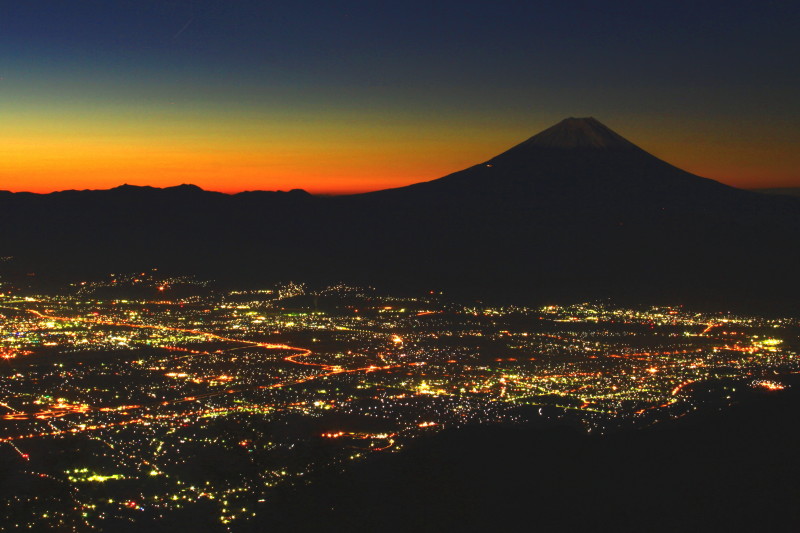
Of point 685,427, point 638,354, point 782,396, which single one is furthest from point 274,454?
point 638,354

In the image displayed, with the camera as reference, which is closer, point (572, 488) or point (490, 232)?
point (572, 488)

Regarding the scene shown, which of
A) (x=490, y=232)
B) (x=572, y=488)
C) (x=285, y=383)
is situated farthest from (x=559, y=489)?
(x=490, y=232)

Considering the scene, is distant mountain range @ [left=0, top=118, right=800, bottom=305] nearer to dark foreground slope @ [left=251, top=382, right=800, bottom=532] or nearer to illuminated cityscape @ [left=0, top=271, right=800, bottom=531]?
illuminated cityscape @ [left=0, top=271, right=800, bottom=531]

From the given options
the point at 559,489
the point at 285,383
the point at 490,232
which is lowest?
the point at 285,383

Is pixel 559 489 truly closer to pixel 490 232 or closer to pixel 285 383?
pixel 285 383

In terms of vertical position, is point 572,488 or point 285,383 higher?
point 572,488

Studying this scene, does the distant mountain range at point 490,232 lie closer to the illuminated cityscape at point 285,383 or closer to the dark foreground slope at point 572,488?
the illuminated cityscape at point 285,383
